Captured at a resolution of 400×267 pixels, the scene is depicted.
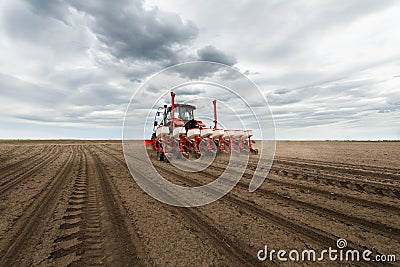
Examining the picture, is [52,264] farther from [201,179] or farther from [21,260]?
[201,179]

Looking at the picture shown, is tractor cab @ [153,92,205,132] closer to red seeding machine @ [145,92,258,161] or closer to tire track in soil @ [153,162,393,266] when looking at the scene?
red seeding machine @ [145,92,258,161]

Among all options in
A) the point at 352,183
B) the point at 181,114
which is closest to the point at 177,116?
the point at 181,114

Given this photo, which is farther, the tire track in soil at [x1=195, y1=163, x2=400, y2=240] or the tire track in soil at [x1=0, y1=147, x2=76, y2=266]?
the tire track in soil at [x1=195, y1=163, x2=400, y2=240]

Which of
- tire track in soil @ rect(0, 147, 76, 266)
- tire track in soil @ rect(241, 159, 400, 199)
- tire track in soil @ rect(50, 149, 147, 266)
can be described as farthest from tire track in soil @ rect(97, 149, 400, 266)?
tire track in soil @ rect(0, 147, 76, 266)

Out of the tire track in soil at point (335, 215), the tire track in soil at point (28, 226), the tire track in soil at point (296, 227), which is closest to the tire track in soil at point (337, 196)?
the tire track in soil at point (335, 215)

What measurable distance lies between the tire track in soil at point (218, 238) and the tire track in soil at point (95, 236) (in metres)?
0.92

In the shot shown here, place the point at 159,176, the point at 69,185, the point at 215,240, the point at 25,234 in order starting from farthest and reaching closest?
the point at 159,176 → the point at 69,185 → the point at 25,234 → the point at 215,240

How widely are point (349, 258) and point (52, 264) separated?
3.33 meters

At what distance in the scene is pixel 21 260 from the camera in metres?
2.50

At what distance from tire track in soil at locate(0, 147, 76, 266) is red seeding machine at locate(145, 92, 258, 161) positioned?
6.70m

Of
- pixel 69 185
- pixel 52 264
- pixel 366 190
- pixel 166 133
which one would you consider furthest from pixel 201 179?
pixel 166 133

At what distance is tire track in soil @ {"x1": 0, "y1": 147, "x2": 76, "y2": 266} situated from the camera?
8.47ft

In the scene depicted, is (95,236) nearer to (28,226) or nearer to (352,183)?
(28,226)

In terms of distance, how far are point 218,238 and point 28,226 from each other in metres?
2.95
